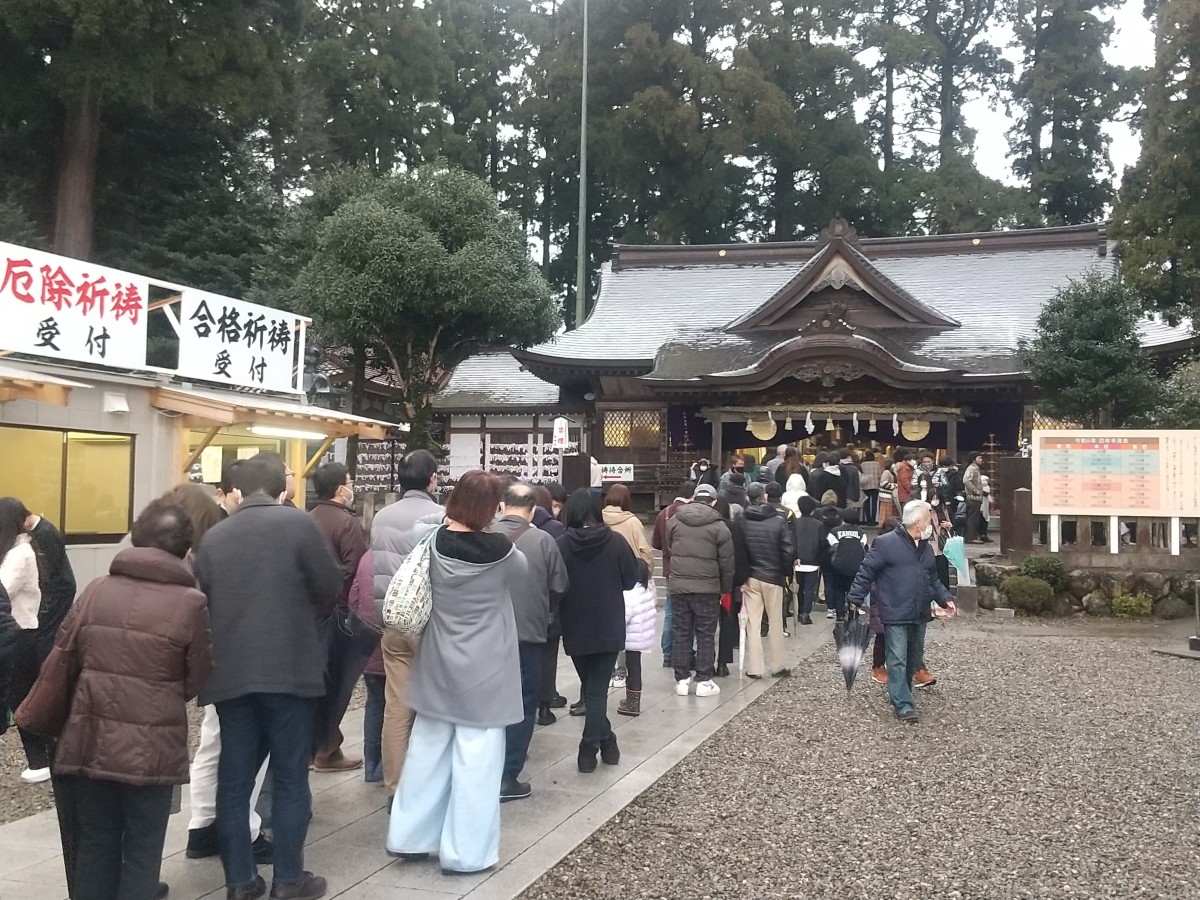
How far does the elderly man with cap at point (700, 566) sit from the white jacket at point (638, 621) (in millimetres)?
356

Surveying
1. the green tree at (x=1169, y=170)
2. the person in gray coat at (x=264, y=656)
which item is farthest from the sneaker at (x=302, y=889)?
the green tree at (x=1169, y=170)

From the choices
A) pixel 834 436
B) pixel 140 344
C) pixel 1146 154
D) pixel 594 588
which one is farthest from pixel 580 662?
pixel 1146 154

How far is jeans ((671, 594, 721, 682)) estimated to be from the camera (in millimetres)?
6770

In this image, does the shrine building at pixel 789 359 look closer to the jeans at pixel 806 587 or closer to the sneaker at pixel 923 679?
the jeans at pixel 806 587

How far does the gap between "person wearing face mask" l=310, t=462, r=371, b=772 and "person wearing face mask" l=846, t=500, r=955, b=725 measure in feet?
11.1

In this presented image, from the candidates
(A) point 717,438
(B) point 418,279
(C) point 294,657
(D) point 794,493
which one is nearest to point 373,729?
(C) point 294,657

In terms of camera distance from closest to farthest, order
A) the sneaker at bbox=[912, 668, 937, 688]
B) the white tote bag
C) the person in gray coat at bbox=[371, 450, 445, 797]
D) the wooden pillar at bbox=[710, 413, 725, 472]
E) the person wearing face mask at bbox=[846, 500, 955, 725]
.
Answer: the white tote bag → the person in gray coat at bbox=[371, 450, 445, 797] → the person wearing face mask at bbox=[846, 500, 955, 725] → the sneaker at bbox=[912, 668, 937, 688] → the wooden pillar at bbox=[710, 413, 725, 472]

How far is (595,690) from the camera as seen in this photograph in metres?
5.16

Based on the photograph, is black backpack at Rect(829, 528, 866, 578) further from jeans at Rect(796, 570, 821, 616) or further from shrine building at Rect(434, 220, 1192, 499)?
shrine building at Rect(434, 220, 1192, 499)

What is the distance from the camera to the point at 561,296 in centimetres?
3897

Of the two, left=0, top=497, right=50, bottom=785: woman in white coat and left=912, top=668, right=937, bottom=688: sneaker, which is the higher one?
left=0, top=497, right=50, bottom=785: woman in white coat

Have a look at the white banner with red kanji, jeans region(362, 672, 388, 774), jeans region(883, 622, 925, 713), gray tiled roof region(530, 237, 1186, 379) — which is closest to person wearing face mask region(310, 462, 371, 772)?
jeans region(362, 672, 388, 774)

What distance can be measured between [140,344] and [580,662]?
662 cm

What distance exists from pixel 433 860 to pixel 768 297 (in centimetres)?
2138
